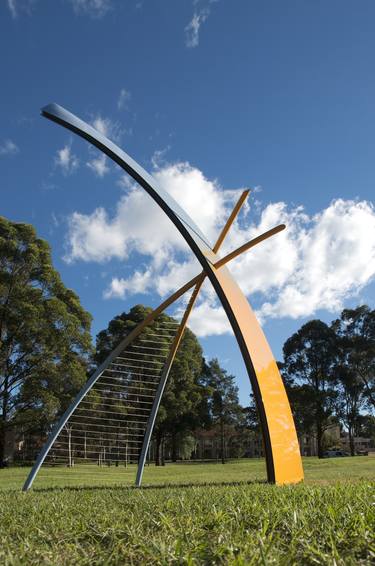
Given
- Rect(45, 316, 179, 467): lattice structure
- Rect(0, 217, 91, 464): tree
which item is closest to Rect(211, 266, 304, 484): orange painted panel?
Rect(45, 316, 179, 467): lattice structure

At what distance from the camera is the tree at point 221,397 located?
127 feet

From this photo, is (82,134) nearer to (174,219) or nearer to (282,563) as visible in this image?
(174,219)

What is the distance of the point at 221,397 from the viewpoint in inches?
1527

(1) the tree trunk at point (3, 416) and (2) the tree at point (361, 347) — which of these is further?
(2) the tree at point (361, 347)

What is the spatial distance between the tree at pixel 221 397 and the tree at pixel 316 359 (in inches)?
229

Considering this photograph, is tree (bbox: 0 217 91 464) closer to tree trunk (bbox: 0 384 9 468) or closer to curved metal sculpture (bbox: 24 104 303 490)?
tree trunk (bbox: 0 384 9 468)

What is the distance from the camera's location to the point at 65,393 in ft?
83.4

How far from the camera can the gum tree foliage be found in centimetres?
3219

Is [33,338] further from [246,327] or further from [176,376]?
[246,327]

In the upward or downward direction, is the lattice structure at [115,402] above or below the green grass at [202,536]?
above

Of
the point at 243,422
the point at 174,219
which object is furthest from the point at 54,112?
the point at 243,422

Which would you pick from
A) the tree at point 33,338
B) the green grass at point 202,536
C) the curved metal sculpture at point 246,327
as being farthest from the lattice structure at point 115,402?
the green grass at point 202,536

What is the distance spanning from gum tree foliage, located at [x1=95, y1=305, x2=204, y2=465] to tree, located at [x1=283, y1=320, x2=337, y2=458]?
6.23 metres

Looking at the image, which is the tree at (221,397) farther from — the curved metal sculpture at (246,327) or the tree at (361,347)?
the curved metal sculpture at (246,327)
